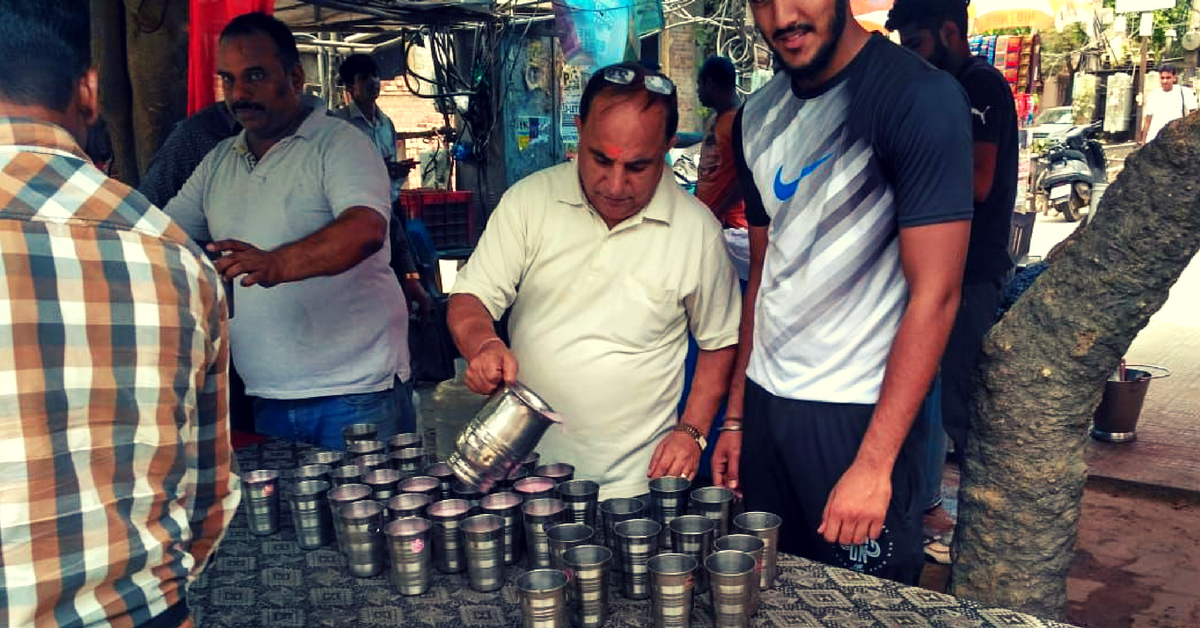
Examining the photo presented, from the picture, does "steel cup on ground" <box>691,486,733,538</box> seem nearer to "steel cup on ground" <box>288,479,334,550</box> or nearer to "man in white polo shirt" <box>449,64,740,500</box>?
"man in white polo shirt" <box>449,64,740,500</box>

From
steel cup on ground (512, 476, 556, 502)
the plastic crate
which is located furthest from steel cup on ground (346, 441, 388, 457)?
the plastic crate

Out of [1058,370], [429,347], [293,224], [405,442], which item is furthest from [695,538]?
[429,347]

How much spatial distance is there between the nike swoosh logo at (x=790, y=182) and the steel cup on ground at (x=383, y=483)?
1.08 metres

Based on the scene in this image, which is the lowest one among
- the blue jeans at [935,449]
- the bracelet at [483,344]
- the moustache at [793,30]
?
the blue jeans at [935,449]

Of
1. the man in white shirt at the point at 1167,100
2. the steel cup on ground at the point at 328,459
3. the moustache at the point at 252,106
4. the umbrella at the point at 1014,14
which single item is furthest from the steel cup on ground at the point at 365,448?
the man in white shirt at the point at 1167,100

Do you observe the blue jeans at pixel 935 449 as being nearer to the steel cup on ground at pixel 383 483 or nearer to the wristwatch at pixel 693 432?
the wristwatch at pixel 693 432

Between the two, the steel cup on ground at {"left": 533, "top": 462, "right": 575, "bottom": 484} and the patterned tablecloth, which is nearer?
the patterned tablecloth

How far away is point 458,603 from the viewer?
173 cm

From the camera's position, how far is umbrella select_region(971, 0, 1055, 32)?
10.6 meters

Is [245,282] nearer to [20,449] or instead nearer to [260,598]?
[260,598]

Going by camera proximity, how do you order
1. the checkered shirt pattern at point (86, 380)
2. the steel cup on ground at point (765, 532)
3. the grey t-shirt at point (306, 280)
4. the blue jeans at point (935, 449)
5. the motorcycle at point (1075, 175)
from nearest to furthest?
the checkered shirt pattern at point (86, 380) < the steel cup on ground at point (765, 532) < the grey t-shirt at point (306, 280) < the blue jeans at point (935, 449) < the motorcycle at point (1075, 175)

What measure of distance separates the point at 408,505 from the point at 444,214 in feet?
23.6

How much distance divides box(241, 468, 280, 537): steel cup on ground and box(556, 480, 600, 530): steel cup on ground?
639 millimetres

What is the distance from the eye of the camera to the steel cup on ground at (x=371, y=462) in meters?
2.21
